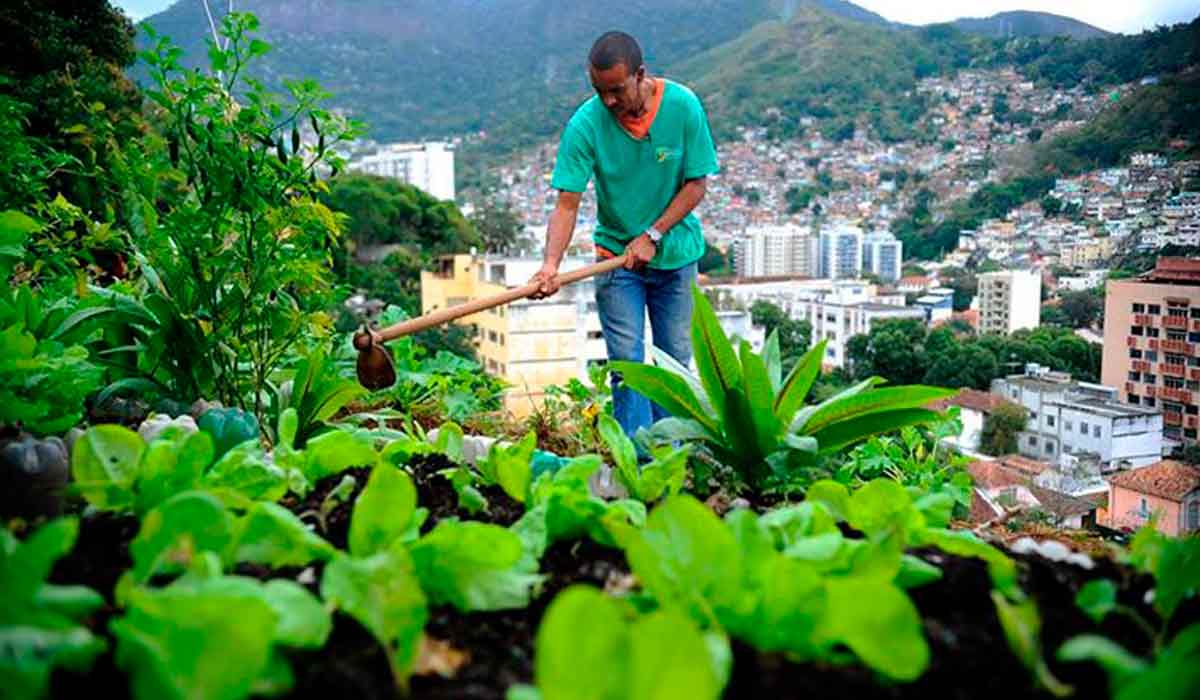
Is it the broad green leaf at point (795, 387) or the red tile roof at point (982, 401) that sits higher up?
the broad green leaf at point (795, 387)

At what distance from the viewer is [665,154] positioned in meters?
2.99

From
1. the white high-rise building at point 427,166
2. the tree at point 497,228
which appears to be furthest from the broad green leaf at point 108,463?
the white high-rise building at point 427,166

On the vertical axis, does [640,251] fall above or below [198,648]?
above

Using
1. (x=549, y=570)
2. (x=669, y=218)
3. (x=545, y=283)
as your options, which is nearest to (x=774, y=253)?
(x=669, y=218)

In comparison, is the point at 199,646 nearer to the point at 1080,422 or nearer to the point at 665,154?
the point at 665,154

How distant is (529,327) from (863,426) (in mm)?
7999

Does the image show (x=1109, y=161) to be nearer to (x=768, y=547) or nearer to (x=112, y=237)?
(x=112, y=237)

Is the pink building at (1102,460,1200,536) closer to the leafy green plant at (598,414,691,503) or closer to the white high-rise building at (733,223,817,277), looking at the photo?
the leafy green plant at (598,414,691,503)

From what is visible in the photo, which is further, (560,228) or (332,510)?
(560,228)

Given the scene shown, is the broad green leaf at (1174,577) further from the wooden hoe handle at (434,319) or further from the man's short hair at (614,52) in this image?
the man's short hair at (614,52)

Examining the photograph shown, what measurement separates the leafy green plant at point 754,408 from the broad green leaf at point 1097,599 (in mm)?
669

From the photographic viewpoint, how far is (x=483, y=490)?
1.25 meters

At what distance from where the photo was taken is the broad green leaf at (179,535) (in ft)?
2.46

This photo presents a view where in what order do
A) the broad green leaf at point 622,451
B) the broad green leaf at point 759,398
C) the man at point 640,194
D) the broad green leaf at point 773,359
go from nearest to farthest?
the broad green leaf at point 622,451, the broad green leaf at point 759,398, the broad green leaf at point 773,359, the man at point 640,194
